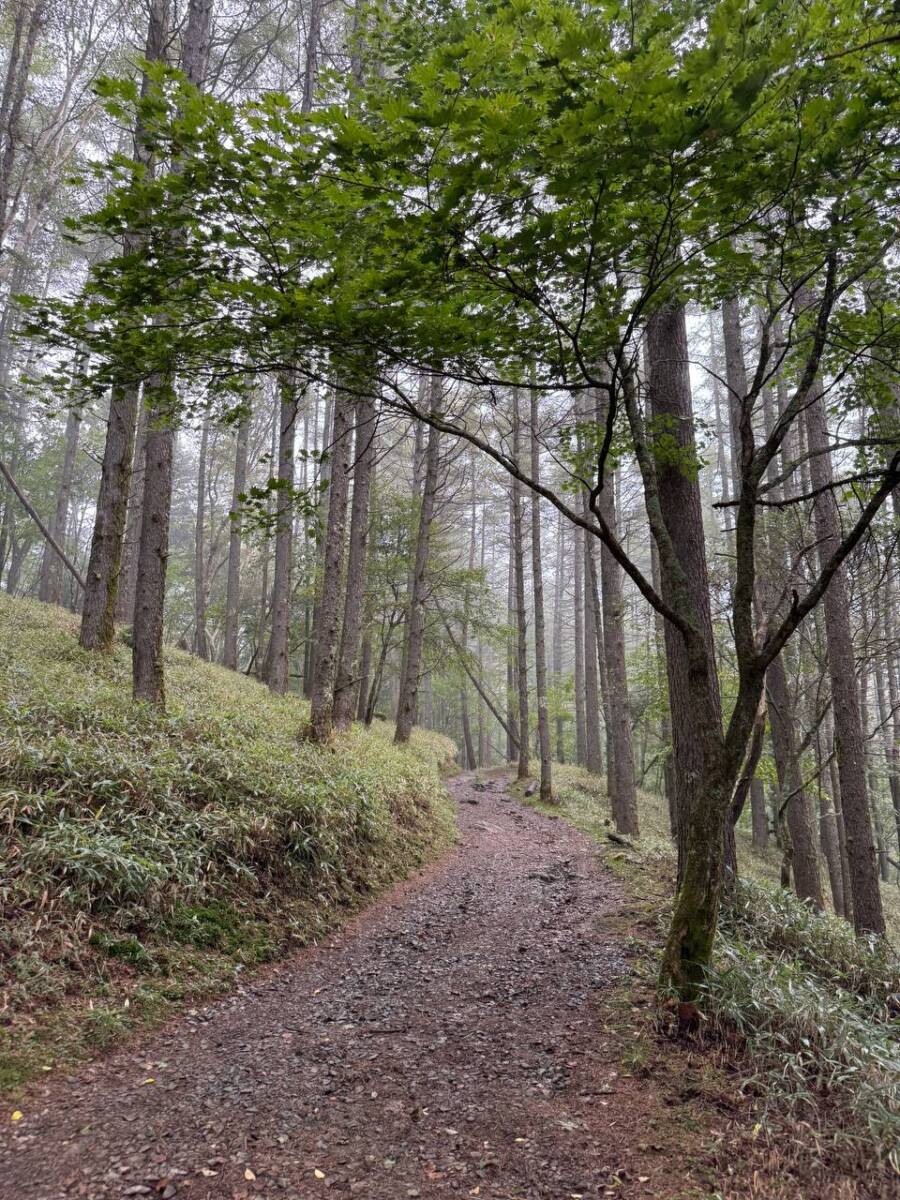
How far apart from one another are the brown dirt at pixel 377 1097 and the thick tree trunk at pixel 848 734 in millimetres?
3617

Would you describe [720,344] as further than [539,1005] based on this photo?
Yes

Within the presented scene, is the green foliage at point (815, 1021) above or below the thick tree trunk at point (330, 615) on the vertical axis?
below

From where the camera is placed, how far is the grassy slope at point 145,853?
3.44m

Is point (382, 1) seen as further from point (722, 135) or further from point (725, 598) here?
point (725, 598)

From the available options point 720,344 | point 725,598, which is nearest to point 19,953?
point 725,598

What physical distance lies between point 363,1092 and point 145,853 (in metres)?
2.22

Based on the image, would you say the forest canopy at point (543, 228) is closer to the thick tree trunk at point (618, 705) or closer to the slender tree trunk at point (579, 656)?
the thick tree trunk at point (618, 705)

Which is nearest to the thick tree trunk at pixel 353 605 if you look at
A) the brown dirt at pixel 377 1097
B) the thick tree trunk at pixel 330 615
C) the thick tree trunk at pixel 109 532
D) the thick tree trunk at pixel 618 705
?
the thick tree trunk at pixel 330 615

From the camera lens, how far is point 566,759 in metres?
32.0

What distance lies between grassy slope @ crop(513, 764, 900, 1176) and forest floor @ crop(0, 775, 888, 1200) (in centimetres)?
19

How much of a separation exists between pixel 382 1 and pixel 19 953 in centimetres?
606

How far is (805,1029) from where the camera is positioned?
3232 mm

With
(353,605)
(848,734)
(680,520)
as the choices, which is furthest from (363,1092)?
(353,605)

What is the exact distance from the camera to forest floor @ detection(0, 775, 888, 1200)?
2.44 metres
